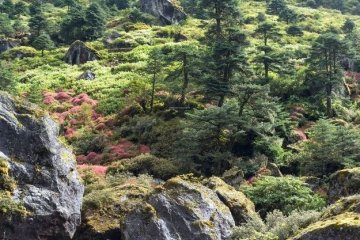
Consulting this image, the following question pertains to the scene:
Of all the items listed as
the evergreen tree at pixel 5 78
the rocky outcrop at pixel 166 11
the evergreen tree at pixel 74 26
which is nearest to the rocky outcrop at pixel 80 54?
the evergreen tree at pixel 74 26

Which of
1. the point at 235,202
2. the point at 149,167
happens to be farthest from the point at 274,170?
the point at 235,202

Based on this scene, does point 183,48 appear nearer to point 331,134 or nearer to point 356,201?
point 331,134

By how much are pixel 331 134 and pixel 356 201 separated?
1841cm

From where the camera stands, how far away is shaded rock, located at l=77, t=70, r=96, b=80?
2339 inches

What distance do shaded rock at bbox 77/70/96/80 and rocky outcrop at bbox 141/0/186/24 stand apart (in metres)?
32.7

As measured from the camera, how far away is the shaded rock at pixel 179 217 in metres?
15.9

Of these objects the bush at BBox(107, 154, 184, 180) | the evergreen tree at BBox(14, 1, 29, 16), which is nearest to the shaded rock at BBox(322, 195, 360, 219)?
the bush at BBox(107, 154, 184, 180)

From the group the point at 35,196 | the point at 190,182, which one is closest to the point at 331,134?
the point at 190,182

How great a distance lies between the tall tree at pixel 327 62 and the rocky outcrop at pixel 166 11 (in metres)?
46.4

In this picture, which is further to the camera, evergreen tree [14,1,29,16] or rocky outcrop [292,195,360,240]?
evergreen tree [14,1,29,16]

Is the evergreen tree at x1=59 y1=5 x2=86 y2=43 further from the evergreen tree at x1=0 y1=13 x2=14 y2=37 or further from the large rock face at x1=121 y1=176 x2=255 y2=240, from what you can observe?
the large rock face at x1=121 y1=176 x2=255 y2=240

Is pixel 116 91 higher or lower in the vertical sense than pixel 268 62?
lower

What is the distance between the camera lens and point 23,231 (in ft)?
48.3

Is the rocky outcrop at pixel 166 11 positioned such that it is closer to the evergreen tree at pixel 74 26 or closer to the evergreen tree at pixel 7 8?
the evergreen tree at pixel 74 26
